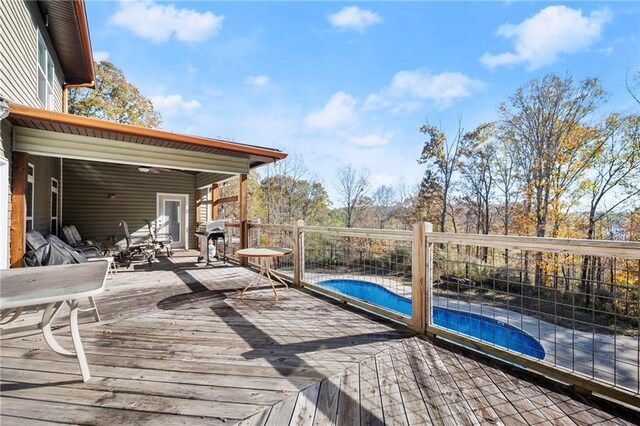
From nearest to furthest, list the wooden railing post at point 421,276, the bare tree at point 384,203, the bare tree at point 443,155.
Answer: the wooden railing post at point 421,276 → the bare tree at point 443,155 → the bare tree at point 384,203

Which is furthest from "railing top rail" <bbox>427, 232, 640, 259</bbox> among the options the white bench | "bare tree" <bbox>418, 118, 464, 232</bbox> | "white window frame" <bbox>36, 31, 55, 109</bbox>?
"bare tree" <bbox>418, 118, 464, 232</bbox>

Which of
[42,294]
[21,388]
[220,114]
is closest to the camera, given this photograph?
[42,294]

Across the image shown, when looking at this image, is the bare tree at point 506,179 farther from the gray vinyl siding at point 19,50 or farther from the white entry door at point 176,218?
the gray vinyl siding at point 19,50

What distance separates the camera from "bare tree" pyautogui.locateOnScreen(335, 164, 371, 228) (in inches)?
770

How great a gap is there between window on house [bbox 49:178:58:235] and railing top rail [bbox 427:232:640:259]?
8048 millimetres

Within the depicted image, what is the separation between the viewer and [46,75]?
231 inches

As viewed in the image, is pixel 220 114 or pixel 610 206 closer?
pixel 610 206

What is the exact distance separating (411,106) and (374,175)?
4.81 metres

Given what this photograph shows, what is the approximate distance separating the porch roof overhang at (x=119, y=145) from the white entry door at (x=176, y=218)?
16.6ft

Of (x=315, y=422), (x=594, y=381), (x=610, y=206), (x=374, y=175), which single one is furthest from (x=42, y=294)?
(x=374, y=175)

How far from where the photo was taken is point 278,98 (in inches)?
707

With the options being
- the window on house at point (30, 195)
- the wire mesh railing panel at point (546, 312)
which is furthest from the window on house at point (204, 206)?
the wire mesh railing panel at point (546, 312)

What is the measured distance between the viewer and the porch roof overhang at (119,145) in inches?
156

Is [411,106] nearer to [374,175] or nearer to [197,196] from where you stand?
[374,175]
